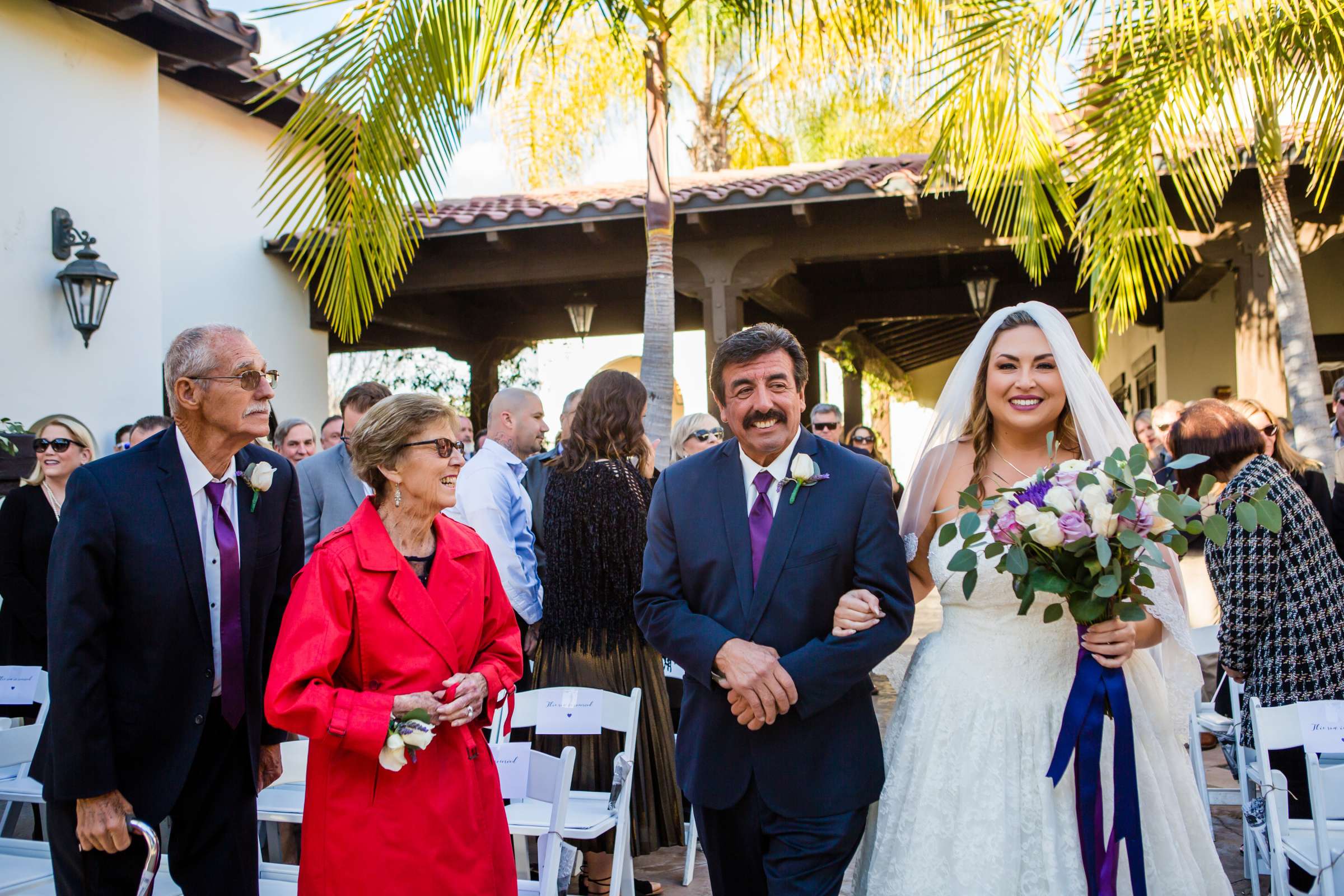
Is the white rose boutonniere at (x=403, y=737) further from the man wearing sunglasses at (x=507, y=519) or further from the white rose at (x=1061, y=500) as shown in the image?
the man wearing sunglasses at (x=507, y=519)

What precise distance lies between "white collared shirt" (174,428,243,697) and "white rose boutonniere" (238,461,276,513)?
0.07 meters

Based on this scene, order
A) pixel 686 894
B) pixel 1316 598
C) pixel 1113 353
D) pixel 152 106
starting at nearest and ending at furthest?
1. pixel 1316 598
2. pixel 686 894
3. pixel 152 106
4. pixel 1113 353

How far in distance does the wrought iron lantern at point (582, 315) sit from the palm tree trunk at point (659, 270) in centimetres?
549

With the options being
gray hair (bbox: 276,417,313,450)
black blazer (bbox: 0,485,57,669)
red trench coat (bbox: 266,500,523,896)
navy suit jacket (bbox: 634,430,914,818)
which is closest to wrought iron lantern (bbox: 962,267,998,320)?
gray hair (bbox: 276,417,313,450)

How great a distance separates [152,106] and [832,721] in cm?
931

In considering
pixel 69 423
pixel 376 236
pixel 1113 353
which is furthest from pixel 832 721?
pixel 1113 353

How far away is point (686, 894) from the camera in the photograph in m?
4.73

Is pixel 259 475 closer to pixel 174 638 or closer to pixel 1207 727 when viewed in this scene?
pixel 174 638

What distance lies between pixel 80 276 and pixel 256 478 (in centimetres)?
675

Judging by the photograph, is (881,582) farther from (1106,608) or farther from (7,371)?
Result: (7,371)

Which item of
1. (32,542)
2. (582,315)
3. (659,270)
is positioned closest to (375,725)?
(32,542)

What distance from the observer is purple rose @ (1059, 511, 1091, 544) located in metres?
2.48

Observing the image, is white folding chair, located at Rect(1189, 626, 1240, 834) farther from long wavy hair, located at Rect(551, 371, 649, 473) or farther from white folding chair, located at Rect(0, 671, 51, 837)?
white folding chair, located at Rect(0, 671, 51, 837)

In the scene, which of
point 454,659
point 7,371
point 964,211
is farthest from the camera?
point 964,211
